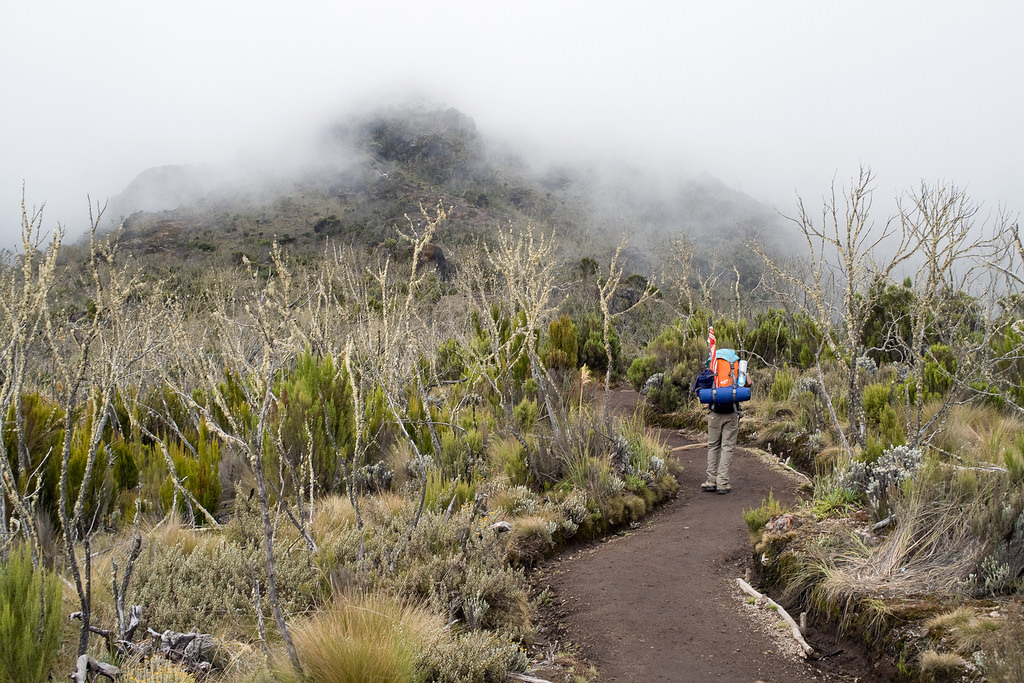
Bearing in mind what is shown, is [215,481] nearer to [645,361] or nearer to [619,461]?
[619,461]

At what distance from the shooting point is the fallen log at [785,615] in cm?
340

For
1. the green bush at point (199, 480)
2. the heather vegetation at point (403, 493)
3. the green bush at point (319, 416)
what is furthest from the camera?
the green bush at point (319, 416)

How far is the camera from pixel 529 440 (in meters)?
6.50

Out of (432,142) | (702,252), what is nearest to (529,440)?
(702,252)

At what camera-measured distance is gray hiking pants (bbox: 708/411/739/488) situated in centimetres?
661

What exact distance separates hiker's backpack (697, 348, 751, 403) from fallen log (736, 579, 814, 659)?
2652mm

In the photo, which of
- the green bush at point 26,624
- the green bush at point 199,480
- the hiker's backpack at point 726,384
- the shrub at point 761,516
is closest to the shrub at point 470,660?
the green bush at point 26,624

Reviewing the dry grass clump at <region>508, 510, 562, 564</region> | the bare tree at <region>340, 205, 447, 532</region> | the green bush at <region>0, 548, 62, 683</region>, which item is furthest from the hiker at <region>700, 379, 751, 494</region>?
the green bush at <region>0, 548, 62, 683</region>

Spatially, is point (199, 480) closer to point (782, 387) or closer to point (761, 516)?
point (761, 516)

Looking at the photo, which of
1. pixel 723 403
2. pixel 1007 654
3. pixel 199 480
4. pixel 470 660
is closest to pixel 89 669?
pixel 470 660

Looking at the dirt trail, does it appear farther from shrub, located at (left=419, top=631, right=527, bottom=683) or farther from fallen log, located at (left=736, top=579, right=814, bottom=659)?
shrub, located at (left=419, top=631, right=527, bottom=683)

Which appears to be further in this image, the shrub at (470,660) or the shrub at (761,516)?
the shrub at (761,516)

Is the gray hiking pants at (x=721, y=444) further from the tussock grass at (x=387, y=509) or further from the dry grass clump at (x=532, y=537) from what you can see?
the tussock grass at (x=387, y=509)

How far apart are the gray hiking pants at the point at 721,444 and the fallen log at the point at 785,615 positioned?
7.84 ft
